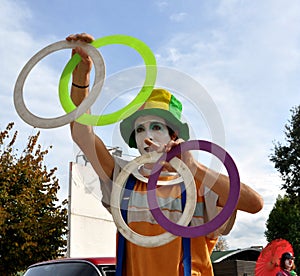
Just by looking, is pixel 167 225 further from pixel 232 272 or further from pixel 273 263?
pixel 273 263

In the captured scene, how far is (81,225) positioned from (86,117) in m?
8.87

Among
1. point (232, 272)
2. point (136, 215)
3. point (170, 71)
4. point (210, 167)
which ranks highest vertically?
point (170, 71)

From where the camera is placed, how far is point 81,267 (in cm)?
455

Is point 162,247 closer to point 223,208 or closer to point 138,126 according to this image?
point 223,208

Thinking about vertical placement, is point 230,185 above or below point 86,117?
below

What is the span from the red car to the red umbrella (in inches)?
92.9

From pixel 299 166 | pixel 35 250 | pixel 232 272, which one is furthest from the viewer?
pixel 299 166

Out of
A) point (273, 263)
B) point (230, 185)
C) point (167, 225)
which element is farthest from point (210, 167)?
point (273, 263)

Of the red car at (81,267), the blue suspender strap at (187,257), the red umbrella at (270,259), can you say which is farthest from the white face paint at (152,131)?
the red umbrella at (270,259)

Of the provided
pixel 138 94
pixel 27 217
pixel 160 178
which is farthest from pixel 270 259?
pixel 27 217

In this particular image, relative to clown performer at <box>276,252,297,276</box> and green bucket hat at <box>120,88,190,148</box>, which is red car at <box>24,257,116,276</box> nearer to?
green bucket hat at <box>120,88,190,148</box>

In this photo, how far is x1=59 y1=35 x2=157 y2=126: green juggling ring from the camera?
281 cm

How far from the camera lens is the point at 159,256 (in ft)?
8.49

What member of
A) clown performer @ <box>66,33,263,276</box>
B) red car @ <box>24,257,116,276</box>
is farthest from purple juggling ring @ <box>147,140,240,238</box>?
red car @ <box>24,257,116,276</box>
